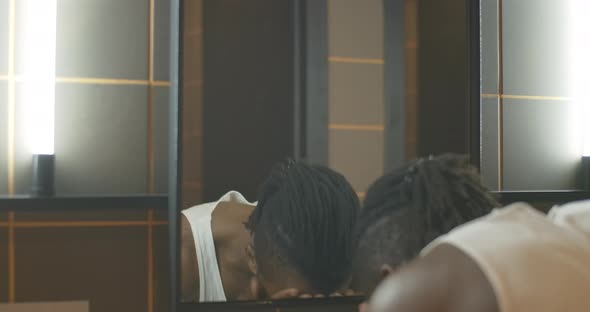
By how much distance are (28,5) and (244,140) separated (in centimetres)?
47

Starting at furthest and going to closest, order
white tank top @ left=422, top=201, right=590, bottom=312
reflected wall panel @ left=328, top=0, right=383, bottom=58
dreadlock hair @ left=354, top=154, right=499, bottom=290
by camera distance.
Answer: reflected wall panel @ left=328, top=0, right=383, bottom=58 < dreadlock hair @ left=354, top=154, right=499, bottom=290 < white tank top @ left=422, top=201, right=590, bottom=312

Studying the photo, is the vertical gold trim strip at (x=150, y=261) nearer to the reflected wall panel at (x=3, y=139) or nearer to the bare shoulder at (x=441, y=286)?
the reflected wall panel at (x=3, y=139)

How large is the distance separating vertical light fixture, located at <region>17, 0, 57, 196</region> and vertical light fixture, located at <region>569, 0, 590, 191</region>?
112 cm

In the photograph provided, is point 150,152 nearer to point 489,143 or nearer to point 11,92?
point 11,92

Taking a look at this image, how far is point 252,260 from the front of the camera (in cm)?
119

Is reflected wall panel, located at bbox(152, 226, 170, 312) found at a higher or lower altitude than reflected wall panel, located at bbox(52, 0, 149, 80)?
lower

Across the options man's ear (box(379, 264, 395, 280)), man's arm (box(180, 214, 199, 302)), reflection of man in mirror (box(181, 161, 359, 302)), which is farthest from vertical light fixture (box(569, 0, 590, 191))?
man's ear (box(379, 264, 395, 280))

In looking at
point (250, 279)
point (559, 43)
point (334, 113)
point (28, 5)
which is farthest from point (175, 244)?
point (559, 43)

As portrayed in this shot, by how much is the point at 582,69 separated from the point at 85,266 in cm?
116

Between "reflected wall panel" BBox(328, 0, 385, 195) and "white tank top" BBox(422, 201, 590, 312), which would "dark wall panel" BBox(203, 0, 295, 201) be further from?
"white tank top" BBox(422, 201, 590, 312)

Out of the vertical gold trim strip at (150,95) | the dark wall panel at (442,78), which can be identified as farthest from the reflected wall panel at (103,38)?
the dark wall panel at (442,78)

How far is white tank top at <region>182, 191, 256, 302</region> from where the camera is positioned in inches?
48.5

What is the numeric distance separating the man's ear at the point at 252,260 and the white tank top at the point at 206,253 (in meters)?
0.07

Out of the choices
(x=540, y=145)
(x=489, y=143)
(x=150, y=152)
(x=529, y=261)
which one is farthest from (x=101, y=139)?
(x=529, y=261)
